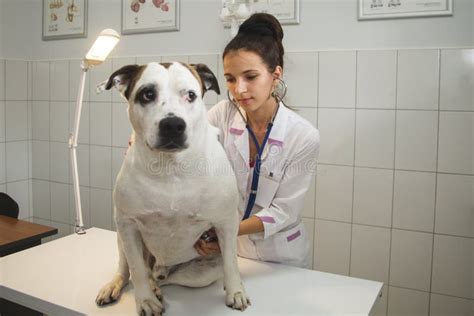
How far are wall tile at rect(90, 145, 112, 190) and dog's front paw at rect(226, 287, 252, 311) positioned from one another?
6.40 ft

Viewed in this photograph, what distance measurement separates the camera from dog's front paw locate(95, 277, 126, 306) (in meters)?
1.07

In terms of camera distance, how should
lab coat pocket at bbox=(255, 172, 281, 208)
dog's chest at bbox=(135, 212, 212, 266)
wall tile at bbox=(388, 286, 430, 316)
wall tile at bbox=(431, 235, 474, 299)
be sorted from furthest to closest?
wall tile at bbox=(388, 286, 430, 316) → wall tile at bbox=(431, 235, 474, 299) → lab coat pocket at bbox=(255, 172, 281, 208) → dog's chest at bbox=(135, 212, 212, 266)

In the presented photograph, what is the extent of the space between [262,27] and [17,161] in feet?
8.04

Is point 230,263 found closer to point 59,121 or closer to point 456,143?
point 456,143

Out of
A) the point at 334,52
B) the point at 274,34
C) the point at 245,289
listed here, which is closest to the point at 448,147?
the point at 334,52

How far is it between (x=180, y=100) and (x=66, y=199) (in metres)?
2.46

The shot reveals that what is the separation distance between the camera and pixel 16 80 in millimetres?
3027

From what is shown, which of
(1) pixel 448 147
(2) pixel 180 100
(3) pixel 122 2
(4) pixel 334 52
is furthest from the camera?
(3) pixel 122 2

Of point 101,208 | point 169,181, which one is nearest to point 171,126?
point 169,181

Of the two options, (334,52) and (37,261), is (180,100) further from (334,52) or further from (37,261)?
(334,52)

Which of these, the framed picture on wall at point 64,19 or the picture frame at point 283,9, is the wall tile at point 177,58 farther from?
the framed picture on wall at point 64,19

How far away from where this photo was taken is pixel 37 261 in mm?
1350

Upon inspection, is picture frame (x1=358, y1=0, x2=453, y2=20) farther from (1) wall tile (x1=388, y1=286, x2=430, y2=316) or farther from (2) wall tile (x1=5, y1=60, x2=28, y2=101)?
(2) wall tile (x1=5, y1=60, x2=28, y2=101)

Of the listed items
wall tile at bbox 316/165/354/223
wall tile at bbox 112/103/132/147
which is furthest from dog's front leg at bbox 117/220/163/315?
wall tile at bbox 112/103/132/147
